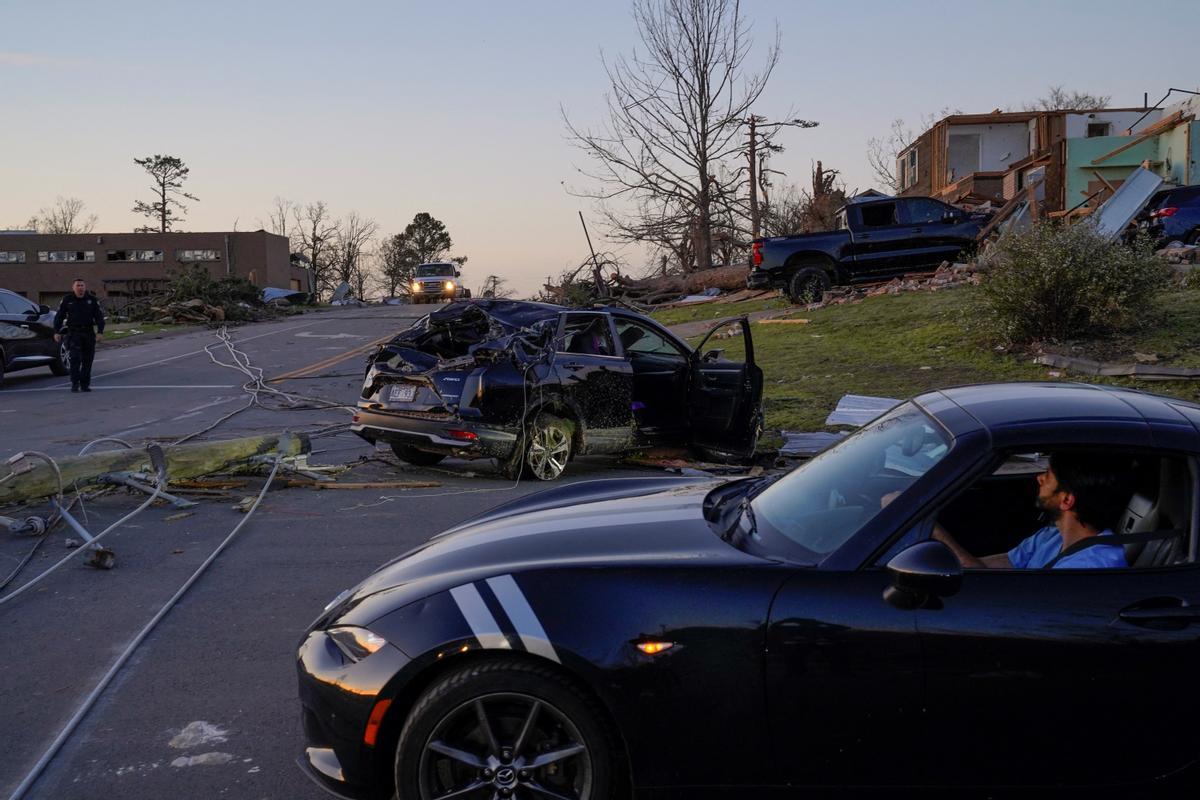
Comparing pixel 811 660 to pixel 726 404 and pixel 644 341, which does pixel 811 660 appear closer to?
pixel 726 404

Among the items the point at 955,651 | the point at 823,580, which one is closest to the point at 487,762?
the point at 823,580

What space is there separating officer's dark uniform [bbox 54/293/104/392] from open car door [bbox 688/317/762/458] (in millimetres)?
11732

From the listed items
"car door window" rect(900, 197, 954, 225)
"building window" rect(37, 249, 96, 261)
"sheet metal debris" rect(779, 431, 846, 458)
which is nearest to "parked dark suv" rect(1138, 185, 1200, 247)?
"car door window" rect(900, 197, 954, 225)

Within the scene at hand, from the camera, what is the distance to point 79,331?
16969mm

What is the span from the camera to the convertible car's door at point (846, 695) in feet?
9.48

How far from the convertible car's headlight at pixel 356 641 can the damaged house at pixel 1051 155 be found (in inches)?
968

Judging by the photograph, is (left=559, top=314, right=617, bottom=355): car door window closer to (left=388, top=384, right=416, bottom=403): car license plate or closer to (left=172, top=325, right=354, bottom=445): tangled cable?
(left=388, top=384, right=416, bottom=403): car license plate

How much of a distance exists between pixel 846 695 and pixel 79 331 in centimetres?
1704

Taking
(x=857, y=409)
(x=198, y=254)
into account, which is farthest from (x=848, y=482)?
(x=198, y=254)

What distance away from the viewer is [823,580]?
2990 millimetres

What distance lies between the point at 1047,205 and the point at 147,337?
25745 mm

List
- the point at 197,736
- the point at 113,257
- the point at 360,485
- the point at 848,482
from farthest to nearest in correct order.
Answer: the point at 113,257 < the point at 360,485 < the point at 197,736 < the point at 848,482

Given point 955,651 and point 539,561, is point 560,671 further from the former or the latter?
point 955,651

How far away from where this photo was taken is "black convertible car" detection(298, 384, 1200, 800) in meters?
2.88
